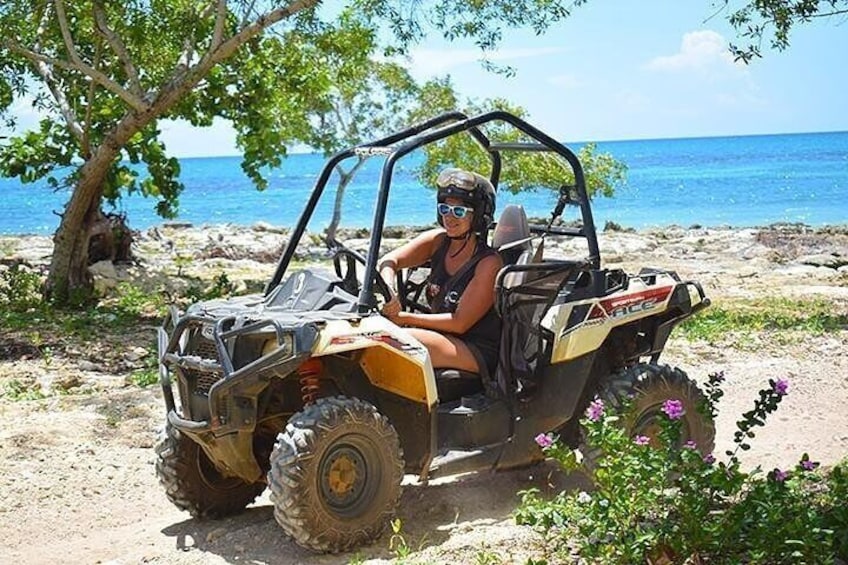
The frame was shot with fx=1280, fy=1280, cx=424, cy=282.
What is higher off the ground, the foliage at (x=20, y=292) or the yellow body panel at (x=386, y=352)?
the yellow body panel at (x=386, y=352)

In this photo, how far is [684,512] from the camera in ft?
16.3

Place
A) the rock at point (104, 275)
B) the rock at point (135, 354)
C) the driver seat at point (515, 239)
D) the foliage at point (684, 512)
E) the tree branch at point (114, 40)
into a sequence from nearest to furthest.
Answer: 1. the foliage at point (684, 512)
2. the driver seat at point (515, 239)
3. the rock at point (135, 354)
4. the tree branch at point (114, 40)
5. the rock at point (104, 275)

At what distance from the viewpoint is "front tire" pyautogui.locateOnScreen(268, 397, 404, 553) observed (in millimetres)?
5973

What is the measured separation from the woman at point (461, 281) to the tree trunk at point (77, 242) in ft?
29.0

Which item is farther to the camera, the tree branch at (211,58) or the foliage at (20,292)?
the foliage at (20,292)

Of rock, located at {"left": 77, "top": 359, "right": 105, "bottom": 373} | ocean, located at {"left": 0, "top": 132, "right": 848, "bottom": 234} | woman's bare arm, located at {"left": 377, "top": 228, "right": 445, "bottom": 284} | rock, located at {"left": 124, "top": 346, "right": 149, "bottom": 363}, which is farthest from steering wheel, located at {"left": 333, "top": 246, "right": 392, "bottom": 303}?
ocean, located at {"left": 0, "top": 132, "right": 848, "bottom": 234}

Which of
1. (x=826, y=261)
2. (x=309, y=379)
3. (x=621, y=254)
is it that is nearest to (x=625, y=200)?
(x=621, y=254)

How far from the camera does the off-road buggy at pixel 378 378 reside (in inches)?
238

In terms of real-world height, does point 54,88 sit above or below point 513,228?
above

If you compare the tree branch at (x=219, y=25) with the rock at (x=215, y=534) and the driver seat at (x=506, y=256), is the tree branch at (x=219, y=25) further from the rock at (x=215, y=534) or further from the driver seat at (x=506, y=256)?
the rock at (x=215, y=534)

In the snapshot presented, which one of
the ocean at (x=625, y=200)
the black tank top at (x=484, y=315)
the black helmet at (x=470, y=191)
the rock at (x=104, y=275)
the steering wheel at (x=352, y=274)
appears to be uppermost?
the black helmet at (x=470, y=191)

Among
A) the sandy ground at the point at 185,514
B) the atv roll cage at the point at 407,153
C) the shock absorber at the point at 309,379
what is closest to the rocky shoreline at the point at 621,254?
the sandy ground at the point at 185,514

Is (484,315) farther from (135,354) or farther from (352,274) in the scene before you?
(135,354)

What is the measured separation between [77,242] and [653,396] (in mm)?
10382
